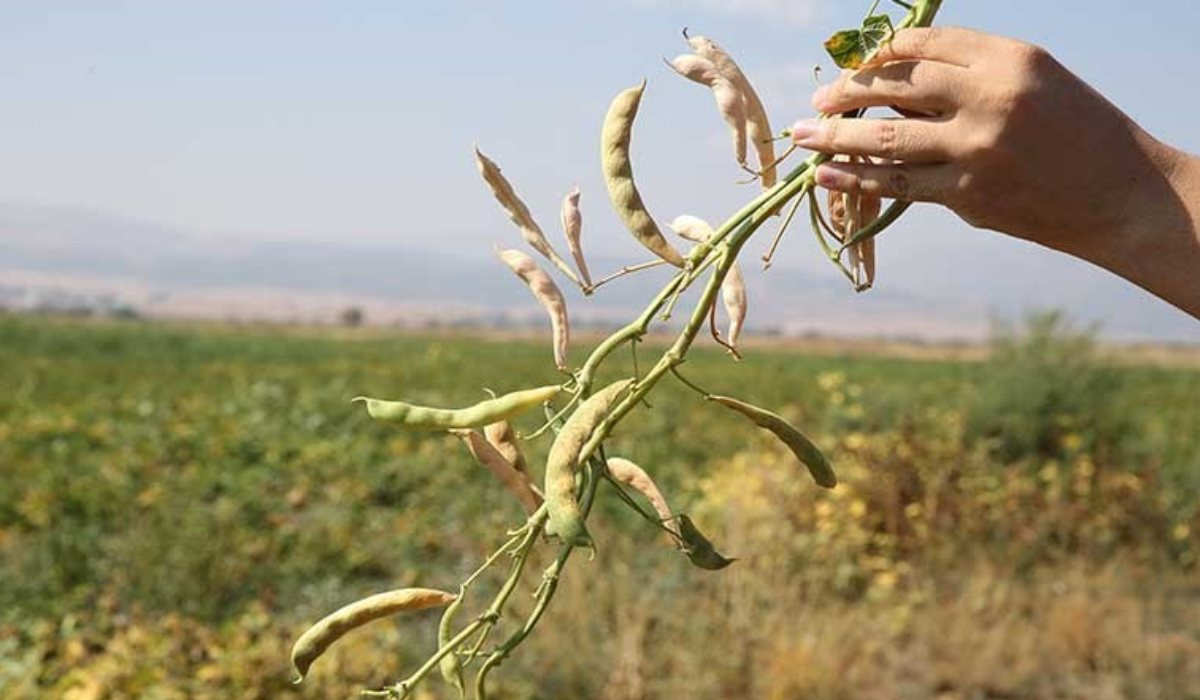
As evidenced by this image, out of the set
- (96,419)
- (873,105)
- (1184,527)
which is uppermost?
(873,105)

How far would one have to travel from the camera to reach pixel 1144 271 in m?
0.75

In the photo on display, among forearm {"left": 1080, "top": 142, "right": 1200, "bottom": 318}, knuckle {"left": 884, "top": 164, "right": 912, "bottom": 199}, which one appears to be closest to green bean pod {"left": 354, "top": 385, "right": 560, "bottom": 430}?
knuckle {"left": 884, "top": 164, "right": 912, "bottom": 199}

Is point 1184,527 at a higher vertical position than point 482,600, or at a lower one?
higher

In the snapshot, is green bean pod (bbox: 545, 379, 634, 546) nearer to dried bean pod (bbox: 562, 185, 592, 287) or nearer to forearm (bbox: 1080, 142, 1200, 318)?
dried bean pod (bbox: 562, 185, 592, 287)

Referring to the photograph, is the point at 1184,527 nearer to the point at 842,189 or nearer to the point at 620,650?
the point at 620,650

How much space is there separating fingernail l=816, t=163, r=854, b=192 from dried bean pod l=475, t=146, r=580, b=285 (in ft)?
0.43

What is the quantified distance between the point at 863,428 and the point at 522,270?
6576mm

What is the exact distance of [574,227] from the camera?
0.70 meters

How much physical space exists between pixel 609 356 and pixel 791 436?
10 cm

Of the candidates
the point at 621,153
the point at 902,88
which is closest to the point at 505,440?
the point at 621,153

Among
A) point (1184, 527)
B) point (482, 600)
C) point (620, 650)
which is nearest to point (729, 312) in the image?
point (620, 650)

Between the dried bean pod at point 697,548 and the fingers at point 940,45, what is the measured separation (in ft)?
0.81

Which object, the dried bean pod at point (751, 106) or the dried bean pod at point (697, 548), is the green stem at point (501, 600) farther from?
the dried bean pod at point (751, 106)

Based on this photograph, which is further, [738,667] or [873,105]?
[738,667]
